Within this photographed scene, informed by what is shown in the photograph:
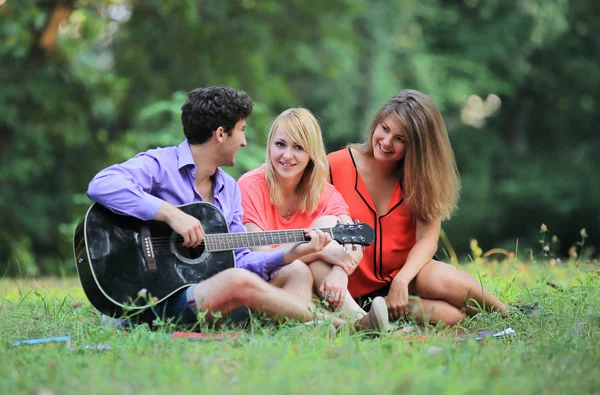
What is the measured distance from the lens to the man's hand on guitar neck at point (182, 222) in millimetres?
3482

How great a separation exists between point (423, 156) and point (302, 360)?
1769 mm

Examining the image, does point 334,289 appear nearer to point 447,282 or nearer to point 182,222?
point 447,282

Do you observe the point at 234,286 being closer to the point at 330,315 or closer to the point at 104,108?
the point at 330,315

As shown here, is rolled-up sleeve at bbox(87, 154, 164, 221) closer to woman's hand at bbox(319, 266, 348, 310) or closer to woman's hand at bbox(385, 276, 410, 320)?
woman's hand at bbox(319, 266, 348, 310)

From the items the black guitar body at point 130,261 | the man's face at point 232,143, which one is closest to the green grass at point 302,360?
the black guitar body at point 130,261

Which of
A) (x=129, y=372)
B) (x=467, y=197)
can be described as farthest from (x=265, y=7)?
(x=129, y=372)

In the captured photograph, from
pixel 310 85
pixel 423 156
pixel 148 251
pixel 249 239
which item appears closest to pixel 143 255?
pixel 148 251

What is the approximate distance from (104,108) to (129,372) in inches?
380

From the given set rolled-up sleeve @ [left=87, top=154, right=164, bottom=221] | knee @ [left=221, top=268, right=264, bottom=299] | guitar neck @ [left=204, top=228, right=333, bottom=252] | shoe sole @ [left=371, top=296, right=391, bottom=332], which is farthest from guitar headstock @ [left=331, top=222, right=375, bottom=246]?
rolled-up sleeve @ [left=87, top=154, right=164, bottom=221]

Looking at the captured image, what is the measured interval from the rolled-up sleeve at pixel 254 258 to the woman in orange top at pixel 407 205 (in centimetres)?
64

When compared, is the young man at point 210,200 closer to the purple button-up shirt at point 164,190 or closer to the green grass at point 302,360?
the purple button-up shirt at point 164,190

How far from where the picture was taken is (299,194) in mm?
4227

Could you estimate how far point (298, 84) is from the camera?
1515 cm

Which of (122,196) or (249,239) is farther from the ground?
(122,196)
